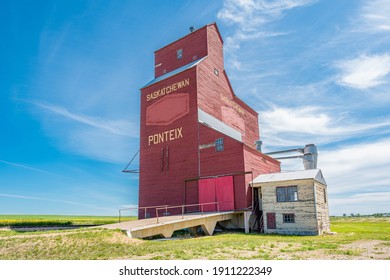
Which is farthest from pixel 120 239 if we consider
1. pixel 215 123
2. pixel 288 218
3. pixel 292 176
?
pixel 215 123

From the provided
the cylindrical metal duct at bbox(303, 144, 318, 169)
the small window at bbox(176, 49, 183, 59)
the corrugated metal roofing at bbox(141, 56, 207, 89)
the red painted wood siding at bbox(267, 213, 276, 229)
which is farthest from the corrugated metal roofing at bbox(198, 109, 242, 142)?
the red painted wood siding at bbox(267, 213, 276, 229)

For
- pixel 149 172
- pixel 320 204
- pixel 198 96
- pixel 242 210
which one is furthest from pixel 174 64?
pixel 320 204

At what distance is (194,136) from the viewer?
24.9m

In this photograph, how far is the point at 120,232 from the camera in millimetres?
13297

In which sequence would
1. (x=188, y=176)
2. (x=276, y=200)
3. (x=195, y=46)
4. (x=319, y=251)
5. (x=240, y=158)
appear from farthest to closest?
(x=195, y=46) < (x=188, y=176) < (x=240, y=158) < (x=276, y=200) < (x=319, y=251)

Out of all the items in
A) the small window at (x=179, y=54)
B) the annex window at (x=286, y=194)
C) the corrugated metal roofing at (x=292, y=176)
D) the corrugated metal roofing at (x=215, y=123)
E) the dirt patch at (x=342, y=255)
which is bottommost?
the dirt patch at (x=342, y=255)

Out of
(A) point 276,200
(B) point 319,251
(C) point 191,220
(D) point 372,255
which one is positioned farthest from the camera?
(A) point 276,200

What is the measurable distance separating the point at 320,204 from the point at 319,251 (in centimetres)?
1077

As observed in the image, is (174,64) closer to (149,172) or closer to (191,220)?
(149,172)

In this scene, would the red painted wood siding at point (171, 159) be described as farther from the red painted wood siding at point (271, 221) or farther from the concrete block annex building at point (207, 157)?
the red painted wood siding at point (271, 221)

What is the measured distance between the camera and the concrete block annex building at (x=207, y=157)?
65.9 ft

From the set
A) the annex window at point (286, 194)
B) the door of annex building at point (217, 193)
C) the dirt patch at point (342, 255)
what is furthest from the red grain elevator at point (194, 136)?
the dirt patch at point (342, 255)

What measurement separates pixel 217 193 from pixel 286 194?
5255 millimetres

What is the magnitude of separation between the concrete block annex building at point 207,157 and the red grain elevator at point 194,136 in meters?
0.07
